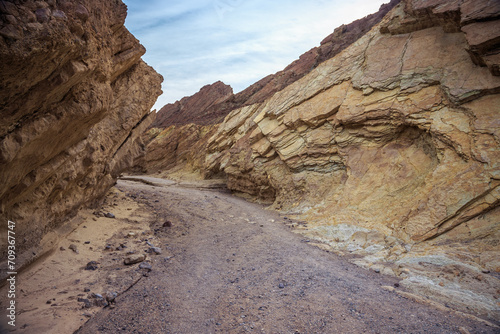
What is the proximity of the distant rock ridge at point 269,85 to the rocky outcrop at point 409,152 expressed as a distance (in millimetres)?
7174

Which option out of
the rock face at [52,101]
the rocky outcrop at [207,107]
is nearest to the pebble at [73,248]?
the rock face at [52,101]

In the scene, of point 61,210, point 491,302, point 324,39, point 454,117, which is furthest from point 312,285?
point 324,39

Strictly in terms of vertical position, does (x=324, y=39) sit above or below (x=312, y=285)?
above

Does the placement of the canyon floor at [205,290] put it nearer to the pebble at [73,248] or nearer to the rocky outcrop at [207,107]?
the pebble at [73,248]

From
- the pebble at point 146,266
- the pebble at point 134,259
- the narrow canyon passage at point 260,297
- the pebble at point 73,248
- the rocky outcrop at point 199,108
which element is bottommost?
the narrow canyon passage at point 260,297

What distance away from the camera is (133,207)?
10398 mm

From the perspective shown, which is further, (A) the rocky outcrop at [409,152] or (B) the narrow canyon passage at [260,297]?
(A) the rocky outcrop at [409,152]

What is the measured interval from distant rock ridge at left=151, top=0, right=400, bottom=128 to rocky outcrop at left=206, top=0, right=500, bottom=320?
7.17m

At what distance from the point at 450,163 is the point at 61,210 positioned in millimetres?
10806

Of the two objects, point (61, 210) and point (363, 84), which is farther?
point (363, 84)

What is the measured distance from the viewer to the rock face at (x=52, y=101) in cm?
309

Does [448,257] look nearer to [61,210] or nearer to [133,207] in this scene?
[61,210]

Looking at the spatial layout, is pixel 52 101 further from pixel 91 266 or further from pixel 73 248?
pixel 73 248

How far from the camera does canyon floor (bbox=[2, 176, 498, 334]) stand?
3844 millimetres
